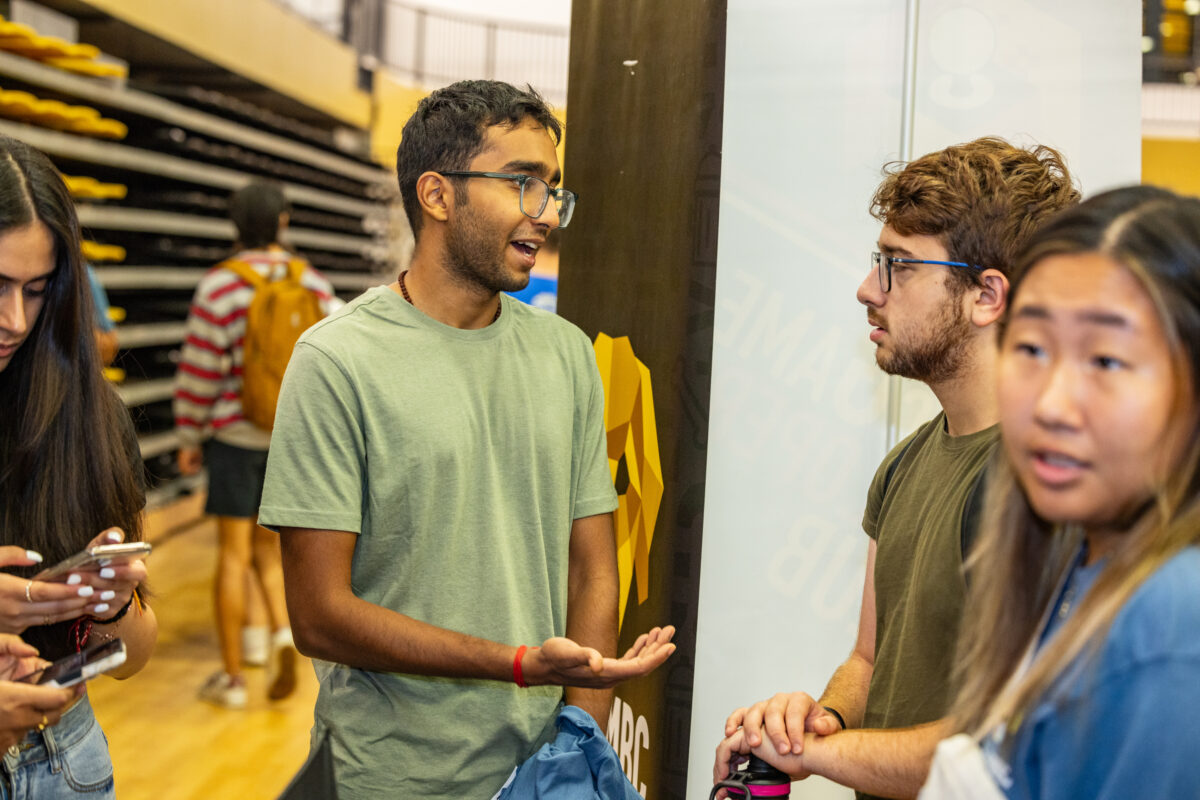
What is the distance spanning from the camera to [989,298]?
161 cm

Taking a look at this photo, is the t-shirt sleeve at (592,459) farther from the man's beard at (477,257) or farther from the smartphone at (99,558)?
the smartphone at (99,558)

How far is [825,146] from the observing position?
7.60ft

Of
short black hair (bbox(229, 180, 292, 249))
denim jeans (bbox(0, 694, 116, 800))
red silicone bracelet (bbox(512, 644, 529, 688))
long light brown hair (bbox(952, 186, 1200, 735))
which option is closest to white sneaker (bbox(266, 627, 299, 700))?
short black hair (bbox(229, 180, 292, 249))

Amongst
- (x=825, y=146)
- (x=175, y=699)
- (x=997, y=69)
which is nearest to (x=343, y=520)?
(x=825, y=146)

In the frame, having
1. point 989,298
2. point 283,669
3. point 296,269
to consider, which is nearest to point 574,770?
point 989,298

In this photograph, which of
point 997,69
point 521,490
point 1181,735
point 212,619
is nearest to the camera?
point 1181,735

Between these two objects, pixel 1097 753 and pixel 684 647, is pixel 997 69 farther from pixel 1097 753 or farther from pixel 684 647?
pixel 1097 753

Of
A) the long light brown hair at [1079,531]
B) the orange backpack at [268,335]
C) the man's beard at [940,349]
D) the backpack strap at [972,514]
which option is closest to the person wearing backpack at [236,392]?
the orange backpack at [268,335]

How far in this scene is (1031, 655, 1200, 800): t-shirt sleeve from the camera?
0.78m

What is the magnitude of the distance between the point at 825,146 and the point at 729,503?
0.80 m

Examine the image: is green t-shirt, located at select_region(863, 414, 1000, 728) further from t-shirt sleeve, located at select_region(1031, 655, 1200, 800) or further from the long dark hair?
the long dark hair

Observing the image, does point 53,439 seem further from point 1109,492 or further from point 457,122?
point 1109,492

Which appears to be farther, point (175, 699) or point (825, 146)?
point (175, 699)

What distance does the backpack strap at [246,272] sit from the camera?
4363 mm
